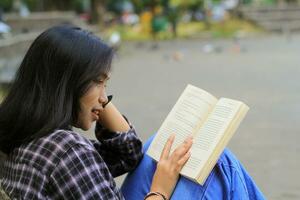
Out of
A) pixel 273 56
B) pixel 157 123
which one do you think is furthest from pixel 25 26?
pixel 157 123

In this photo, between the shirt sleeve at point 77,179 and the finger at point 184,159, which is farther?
the finger at point 184,159

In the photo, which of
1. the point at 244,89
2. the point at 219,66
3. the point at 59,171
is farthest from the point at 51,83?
the point at 219,66

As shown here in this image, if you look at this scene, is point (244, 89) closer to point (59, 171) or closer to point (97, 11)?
point (59, 171)

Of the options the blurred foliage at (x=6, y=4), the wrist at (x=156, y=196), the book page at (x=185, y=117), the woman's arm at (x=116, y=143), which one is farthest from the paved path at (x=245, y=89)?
the blurred foliage at (x=6, y=4)

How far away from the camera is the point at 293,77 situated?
453 inches

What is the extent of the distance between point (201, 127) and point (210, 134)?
7 cm

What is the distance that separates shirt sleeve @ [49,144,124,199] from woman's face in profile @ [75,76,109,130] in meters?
0.14

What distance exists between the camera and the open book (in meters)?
1.96

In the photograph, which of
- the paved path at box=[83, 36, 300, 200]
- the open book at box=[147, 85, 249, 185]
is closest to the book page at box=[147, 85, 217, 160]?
the open book at box=[147, 85, 249, 185]

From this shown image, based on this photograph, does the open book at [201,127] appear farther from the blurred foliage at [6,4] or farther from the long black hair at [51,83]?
the blurred foliage at [6,4]

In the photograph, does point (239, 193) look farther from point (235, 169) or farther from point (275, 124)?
point (275, 124)

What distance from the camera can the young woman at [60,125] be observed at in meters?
1.80

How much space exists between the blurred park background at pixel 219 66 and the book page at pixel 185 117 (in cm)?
34

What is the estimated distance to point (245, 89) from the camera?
10.1 meters
